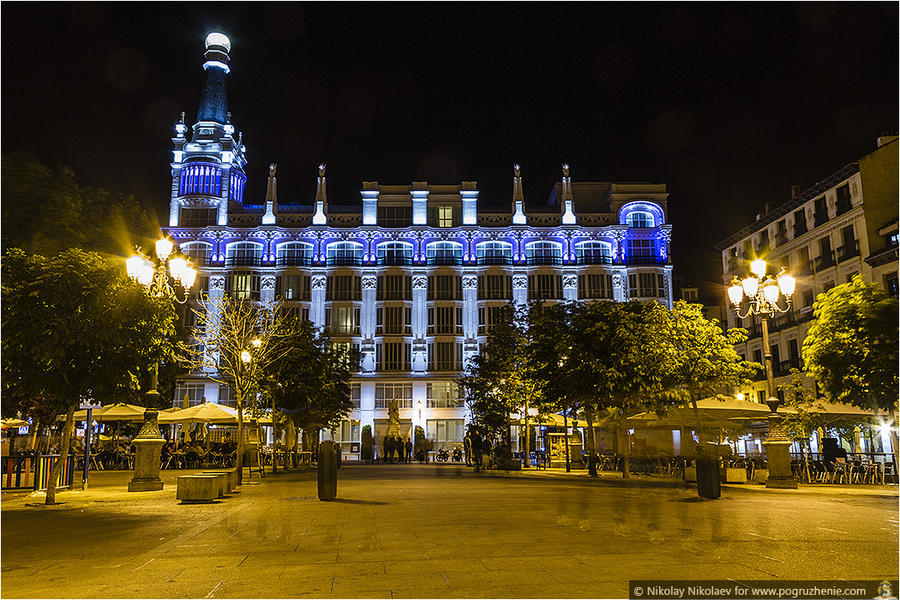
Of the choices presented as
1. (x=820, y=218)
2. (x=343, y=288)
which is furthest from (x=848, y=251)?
(x=343, y=288)

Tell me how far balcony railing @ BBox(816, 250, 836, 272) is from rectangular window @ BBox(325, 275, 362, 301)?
113 ft

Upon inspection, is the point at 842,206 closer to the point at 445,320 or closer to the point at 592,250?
the point at 592,250

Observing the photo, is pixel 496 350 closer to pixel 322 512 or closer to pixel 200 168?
pixel 322 512

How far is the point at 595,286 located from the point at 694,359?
38294mm

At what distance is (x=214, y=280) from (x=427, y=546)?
55243mm

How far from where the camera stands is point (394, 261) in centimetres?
6059

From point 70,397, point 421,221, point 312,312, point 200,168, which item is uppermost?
point 200,168

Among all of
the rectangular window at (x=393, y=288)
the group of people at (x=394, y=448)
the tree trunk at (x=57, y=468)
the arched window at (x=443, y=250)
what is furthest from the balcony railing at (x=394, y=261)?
the tree trunk at (x=57, y=468)

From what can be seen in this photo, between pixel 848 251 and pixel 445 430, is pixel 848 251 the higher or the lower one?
the higher one

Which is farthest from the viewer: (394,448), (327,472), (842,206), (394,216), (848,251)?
(394,216)

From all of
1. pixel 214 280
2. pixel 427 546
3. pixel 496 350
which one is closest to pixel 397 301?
pixel 214 280

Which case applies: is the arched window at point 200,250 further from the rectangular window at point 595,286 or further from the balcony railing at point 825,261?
the balcony railing at point 825,261

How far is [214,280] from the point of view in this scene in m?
59.3

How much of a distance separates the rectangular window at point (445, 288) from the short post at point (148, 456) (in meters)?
43.2
